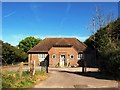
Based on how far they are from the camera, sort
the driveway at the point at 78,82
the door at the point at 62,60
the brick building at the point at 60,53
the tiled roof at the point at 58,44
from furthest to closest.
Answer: the tiled roof at the point at 58,44 < the brick building at the point at 60,53 < the door at the point at 62,60 < the driveway at the point at 78,82

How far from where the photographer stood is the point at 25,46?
101375 millimetres

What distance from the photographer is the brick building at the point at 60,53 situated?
5603 centimetres

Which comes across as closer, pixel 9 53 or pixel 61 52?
pixel 61 52

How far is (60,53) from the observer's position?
2213 inches

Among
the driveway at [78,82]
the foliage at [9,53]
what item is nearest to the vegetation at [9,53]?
the foliage at [9,53]

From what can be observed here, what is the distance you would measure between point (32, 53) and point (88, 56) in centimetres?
1270

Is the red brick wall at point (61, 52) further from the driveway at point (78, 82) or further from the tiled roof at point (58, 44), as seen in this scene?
the driveway at point (78, 82)

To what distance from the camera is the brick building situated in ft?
184

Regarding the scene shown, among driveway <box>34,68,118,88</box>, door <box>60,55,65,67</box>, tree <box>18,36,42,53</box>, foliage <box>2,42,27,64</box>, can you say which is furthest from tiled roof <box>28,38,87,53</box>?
tree <box>18,36,42,53</box>

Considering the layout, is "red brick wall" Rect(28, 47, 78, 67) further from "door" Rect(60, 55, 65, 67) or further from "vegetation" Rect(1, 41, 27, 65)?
"vegetation" Rect(1, 41, 27, 65)

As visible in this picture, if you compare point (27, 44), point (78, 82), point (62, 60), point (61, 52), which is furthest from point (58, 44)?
point (27, 44)

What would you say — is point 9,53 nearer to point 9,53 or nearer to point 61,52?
point 9,53

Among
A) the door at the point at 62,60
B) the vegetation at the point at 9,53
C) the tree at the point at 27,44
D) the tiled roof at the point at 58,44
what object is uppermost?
the tree at the point at 27,44

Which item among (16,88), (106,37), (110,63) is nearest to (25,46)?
(106,37)
